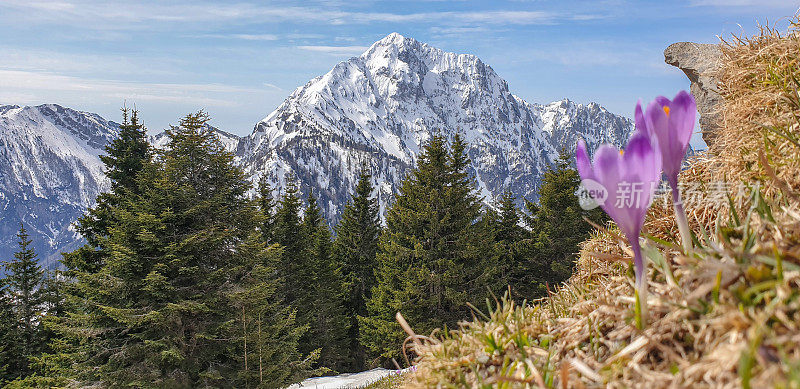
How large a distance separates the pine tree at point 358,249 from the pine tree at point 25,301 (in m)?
16.9

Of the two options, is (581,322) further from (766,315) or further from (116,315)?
(116,315)

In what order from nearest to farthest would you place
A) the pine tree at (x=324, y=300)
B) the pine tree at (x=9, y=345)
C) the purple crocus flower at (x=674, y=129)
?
the purple crocus flower at (x=674, y=129) → the pine tree at (x=9, y=345) → the pine tree at (x=324, y=300)

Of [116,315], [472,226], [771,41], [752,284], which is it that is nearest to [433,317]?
[472,226]

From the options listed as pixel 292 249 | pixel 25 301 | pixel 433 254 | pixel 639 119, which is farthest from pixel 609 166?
pixel 25 301

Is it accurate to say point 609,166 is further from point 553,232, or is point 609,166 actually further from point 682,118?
point 553,232

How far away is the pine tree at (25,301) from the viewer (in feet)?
74.5

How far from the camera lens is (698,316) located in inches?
42.1

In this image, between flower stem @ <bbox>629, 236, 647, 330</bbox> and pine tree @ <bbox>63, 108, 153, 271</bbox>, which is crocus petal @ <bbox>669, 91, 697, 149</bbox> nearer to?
flower stem @ <bbox>629, 236, 647, 330</bbox>

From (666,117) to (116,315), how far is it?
1345 cm

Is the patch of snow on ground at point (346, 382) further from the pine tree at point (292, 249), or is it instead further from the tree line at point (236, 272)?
the pine tree at point (292, 249)

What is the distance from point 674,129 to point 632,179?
27 centimetres

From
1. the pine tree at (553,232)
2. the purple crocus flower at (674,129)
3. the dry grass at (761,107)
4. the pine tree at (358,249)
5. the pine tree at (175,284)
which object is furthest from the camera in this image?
the pine tree at (358,249)

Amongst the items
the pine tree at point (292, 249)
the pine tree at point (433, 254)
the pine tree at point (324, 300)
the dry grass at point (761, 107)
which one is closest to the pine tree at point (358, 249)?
the pine tree at point (324, 300)

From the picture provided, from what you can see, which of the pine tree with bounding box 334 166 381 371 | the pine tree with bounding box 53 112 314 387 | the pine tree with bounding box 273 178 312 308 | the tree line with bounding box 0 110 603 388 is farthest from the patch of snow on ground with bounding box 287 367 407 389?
the pine tree with bounding box 334 166 381 371
